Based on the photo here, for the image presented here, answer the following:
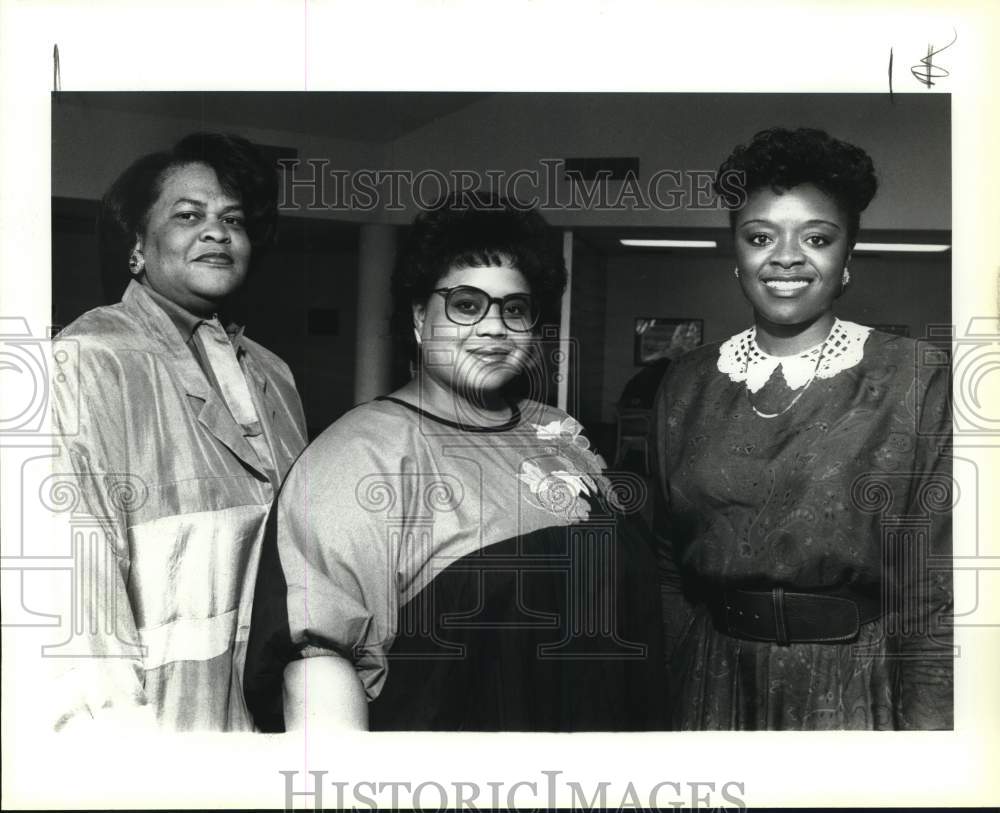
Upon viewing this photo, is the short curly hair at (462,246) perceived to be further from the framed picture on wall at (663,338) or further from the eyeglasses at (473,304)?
the framed picture on wall at (663,338)

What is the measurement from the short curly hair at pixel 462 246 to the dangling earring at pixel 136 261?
0.77 meters

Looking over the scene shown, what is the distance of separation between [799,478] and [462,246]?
1246 millimetres

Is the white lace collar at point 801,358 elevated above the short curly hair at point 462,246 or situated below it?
below

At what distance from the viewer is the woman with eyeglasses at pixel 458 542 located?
338cm

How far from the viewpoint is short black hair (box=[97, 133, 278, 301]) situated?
339 centimetres

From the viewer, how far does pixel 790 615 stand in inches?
132

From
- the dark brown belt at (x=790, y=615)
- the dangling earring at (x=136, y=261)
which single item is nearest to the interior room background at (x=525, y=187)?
the dangling earring at (x=136, y=261)

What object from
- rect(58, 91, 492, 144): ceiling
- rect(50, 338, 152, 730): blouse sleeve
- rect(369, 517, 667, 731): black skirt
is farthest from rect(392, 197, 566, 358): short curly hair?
rect(50, 338, 152, 730): blouse sleeve

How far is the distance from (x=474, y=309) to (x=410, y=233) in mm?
303
